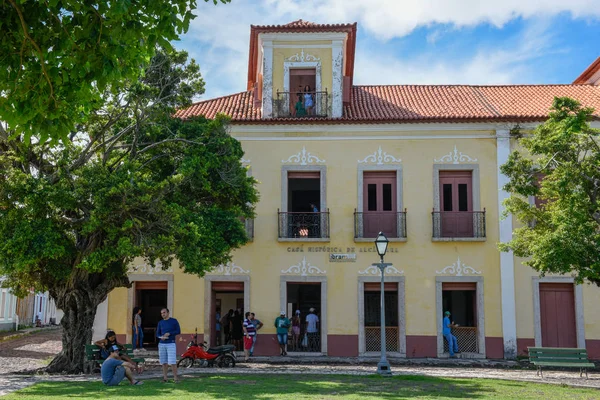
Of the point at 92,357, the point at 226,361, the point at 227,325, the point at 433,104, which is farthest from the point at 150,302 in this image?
the point at 433,104

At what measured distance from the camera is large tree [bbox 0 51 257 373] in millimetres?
12359

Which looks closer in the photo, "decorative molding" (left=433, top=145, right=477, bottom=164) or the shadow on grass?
the shadow on grass

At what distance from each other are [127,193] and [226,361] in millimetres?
5077

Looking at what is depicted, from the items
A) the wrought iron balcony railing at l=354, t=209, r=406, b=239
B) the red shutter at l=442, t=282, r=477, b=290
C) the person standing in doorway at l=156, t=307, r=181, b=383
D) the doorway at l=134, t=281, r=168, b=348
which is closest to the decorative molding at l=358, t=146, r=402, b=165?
the wrought iron balcony railing at l=354, t=209, r=406, b=239

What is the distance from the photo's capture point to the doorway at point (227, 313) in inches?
743

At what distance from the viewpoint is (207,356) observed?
14914 mm

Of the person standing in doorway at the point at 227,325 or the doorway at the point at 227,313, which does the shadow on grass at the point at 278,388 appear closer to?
the doorway at the point at 227,313

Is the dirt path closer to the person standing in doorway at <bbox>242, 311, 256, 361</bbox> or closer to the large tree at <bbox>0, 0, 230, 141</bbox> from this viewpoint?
the person standing in doorway at <bbox>242, 311, 256, 361</bbox>

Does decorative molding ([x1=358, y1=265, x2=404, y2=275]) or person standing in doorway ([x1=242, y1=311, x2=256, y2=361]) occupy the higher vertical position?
decorative molding ([x1=358, y1=265, x2=404, y2=275])

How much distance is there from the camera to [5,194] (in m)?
12.2

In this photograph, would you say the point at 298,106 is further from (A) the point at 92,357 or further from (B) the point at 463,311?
(A) the point at 92,357

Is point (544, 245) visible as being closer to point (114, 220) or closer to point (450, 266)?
point (450, 266)

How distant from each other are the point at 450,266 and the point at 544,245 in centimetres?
626

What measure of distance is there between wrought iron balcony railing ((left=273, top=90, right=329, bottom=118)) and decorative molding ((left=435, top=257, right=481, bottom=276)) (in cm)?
531
